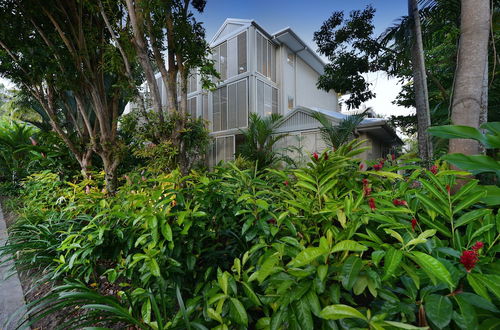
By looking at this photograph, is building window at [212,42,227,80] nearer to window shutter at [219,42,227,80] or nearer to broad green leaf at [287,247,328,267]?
window shutter at [219,42,227,80]

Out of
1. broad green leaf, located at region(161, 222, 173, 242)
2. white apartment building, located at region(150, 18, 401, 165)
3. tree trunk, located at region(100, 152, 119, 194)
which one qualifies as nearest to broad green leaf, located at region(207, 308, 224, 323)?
broad green leaf, located at region(161, 222, 173, 242)

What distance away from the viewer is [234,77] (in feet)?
35.6

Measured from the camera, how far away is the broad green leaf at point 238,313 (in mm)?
821

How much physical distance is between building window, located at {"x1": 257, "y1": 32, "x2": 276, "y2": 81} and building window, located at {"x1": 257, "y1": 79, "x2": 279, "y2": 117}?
657 mm

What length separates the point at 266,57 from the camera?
36.3 ft

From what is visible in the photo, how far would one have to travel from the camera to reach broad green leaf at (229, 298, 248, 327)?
821mm

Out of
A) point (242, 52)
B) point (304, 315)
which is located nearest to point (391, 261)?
point (304, 315)

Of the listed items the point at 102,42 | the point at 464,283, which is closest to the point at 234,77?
the point at 102,42

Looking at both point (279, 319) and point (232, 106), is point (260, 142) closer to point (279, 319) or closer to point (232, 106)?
point (232, 106)

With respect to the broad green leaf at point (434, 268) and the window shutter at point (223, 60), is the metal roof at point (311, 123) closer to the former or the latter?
the window shutter at point (223, 60)

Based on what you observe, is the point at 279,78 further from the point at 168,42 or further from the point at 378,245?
the point at 378,245

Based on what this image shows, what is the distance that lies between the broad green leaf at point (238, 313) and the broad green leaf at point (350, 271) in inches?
15.8

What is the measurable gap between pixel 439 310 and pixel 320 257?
13.4 inches

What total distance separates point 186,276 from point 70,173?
5.30 metres
